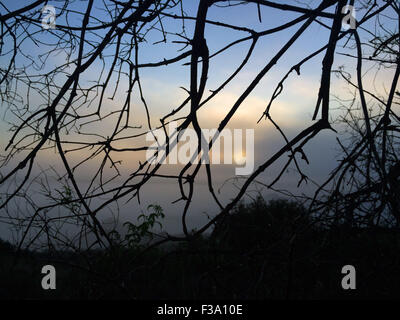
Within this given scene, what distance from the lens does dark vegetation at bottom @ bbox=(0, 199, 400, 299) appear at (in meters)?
1.60

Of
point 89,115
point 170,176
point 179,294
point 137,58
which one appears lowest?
point 179,294

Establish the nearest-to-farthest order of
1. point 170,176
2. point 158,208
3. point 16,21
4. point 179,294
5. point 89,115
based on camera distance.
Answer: point 170,176 < point 89,115 < point 16,21 < point 158,208 < point 179,294

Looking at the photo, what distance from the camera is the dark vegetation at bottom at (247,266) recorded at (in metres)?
1.60

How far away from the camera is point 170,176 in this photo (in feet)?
4.66

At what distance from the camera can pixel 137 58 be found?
5.46 ft

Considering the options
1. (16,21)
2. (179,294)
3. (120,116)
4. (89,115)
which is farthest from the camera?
(179,294)

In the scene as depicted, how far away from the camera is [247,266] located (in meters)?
1.77

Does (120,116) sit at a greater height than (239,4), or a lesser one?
lesser

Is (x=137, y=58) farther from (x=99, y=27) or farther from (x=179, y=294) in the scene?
(x=179, y=294)

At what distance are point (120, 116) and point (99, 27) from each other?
361 mm

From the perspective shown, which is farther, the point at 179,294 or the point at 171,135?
the point at 179,294
